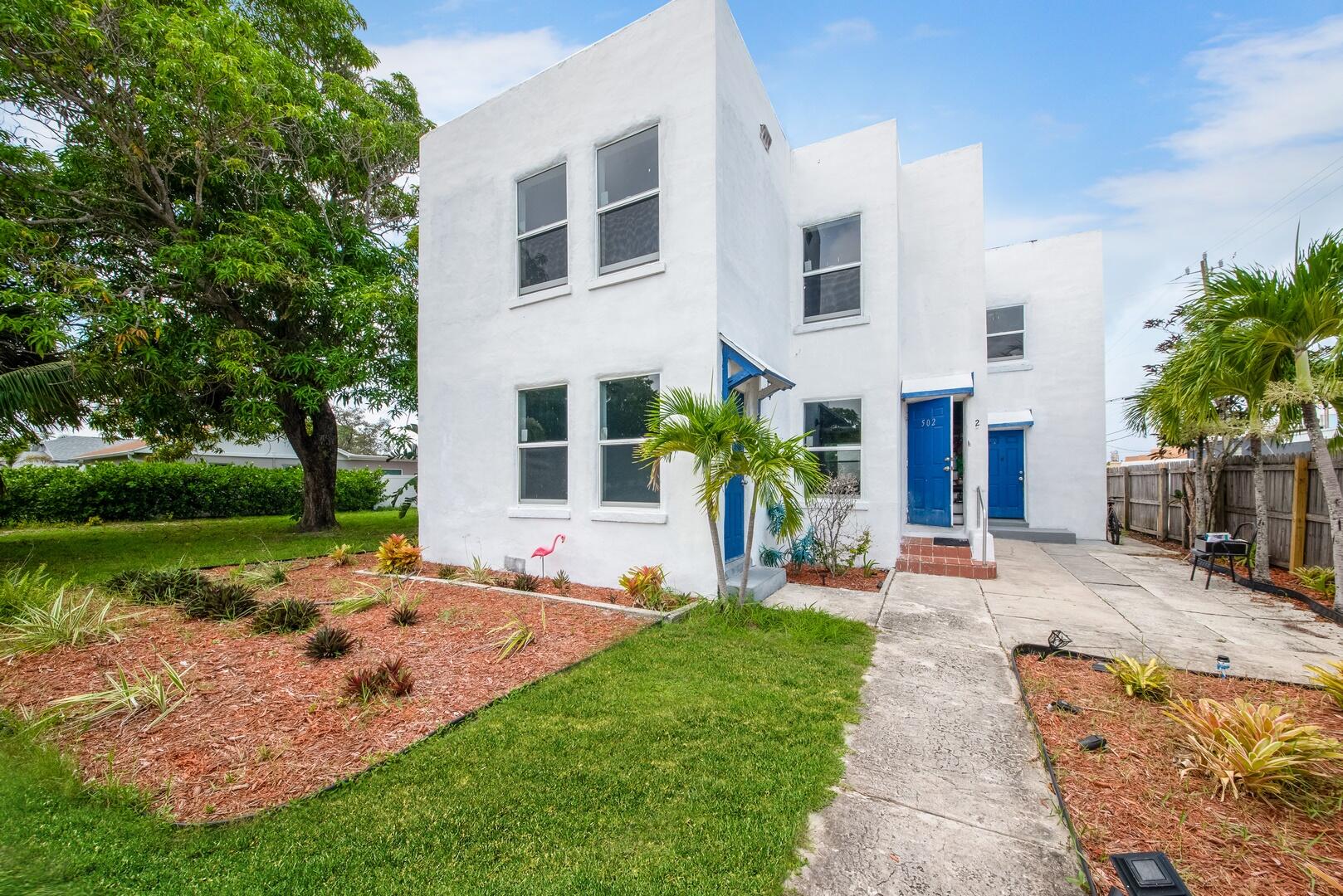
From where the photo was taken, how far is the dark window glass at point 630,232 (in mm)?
6145

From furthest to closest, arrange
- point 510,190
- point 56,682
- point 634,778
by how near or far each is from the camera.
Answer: point 510,190 < point 56,682 < point 634,778

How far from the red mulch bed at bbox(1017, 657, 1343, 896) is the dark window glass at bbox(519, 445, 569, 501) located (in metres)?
5.28

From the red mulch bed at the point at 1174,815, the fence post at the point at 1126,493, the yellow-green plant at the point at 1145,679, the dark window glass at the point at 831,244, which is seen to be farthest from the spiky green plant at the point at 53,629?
the fence post at the point at 1126,493

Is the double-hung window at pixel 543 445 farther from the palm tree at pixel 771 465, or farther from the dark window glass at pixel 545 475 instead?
the palm tree at pixel 771 465

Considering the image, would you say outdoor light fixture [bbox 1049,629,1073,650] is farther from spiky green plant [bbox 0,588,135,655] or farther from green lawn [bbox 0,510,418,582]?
green lawn [bbox 0,510,418,582]

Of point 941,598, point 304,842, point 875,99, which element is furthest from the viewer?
point 875,99

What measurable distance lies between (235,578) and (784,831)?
7.14m

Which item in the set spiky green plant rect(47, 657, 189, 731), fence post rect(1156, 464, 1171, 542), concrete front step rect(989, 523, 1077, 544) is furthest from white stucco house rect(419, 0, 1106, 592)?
fence post rect(1156, 464, 1171, 542)

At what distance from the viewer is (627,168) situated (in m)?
6.36

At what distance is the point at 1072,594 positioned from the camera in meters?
6.22

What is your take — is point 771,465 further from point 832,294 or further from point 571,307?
point 832,294

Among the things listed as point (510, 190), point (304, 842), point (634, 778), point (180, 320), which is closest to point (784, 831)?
point (634, 778)

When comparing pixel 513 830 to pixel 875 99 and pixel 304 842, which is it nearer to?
pixel 304 842

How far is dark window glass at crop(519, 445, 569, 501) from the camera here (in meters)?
6.72
